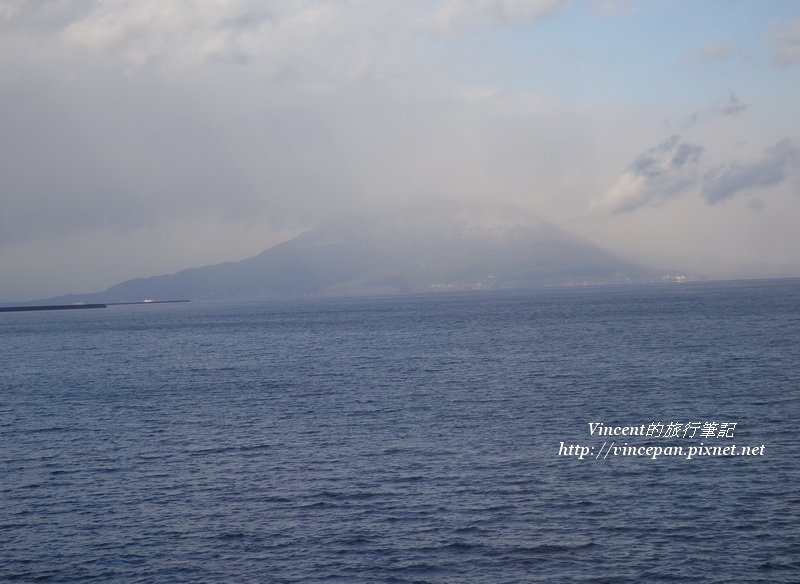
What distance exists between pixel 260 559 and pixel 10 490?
15441mm

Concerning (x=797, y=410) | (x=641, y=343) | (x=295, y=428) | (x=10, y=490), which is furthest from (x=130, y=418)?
(x=641, y=343)

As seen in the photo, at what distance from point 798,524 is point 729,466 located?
736 centimetres

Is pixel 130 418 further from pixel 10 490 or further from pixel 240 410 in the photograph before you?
pixel 10 490

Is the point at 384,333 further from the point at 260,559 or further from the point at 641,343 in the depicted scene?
the point at 260,559

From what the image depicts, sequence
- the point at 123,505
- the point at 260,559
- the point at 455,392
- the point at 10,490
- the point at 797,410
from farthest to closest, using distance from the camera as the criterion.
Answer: the point at 455,392 → the point at 797,410 → the point at 10,490 → the point at 123,505 → the point at 260,559

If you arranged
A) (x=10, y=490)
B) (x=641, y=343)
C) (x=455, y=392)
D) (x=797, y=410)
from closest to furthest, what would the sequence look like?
(x=10, y=490) < (x=797, y=410) < (x=455, y=392) < (x=641, y=343)

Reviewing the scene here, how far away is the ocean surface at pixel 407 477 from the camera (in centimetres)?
2639

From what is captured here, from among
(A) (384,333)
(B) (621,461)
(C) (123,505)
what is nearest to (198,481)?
(C) (123,505)

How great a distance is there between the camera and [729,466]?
35.4 meters

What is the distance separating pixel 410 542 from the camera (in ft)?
91.7

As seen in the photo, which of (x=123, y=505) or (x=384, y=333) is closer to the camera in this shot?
(x=123, y=505)

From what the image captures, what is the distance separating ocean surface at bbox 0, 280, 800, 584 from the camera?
2639 centimetres

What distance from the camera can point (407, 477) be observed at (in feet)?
117

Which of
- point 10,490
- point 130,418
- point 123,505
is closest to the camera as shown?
point 123,505
